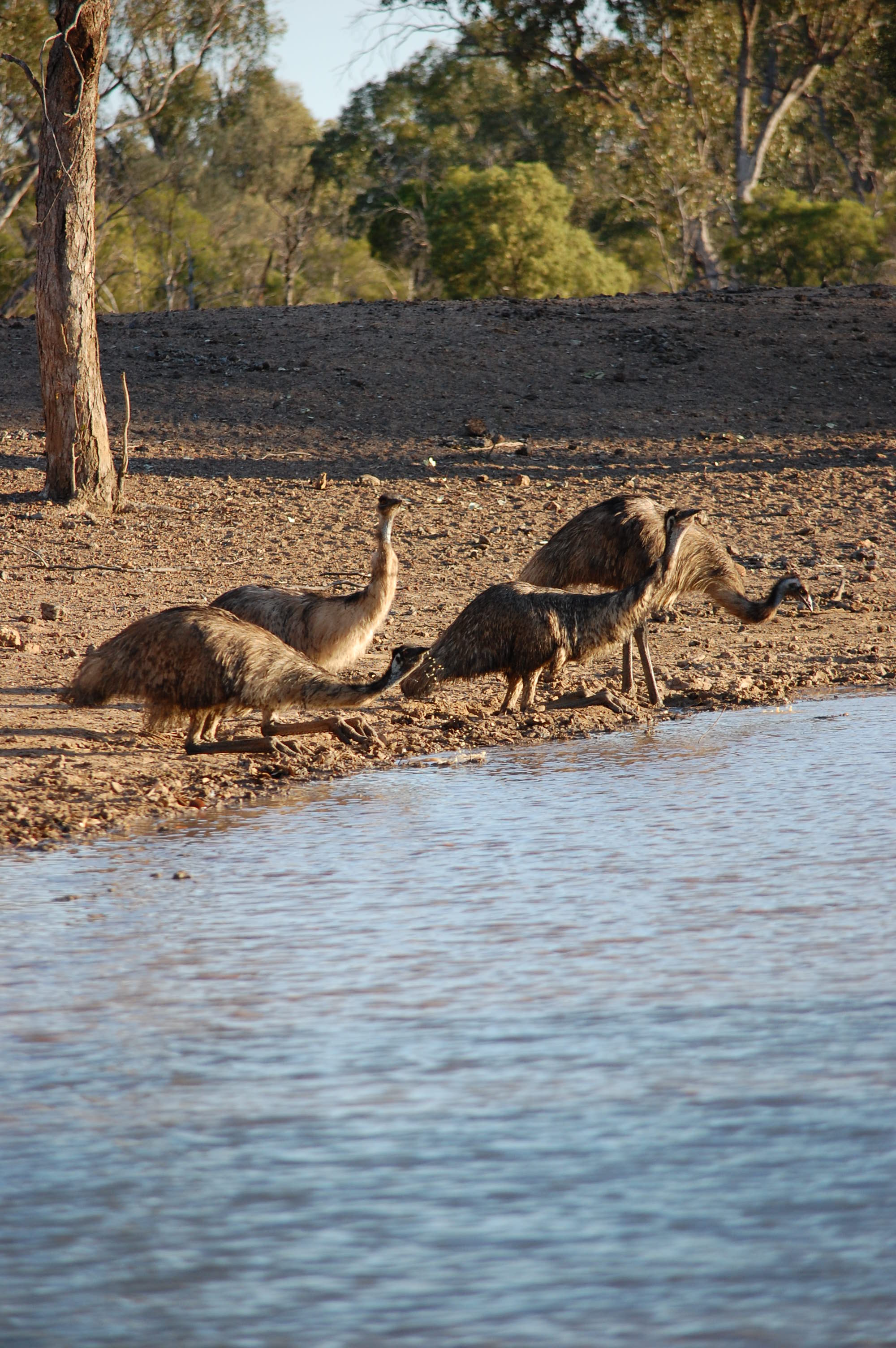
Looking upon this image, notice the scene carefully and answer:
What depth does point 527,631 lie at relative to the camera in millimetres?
Result: 8500

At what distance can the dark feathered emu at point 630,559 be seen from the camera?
30.9ft

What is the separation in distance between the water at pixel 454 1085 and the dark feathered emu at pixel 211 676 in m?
0.98

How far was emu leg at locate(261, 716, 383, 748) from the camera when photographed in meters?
7.77

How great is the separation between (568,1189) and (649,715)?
5.73 m

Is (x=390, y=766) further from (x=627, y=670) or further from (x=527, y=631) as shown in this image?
(x=627, y=670)

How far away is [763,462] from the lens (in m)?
15.0

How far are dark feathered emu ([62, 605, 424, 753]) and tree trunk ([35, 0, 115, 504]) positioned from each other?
5987mm

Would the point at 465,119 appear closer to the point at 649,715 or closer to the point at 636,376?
the point at 636,376

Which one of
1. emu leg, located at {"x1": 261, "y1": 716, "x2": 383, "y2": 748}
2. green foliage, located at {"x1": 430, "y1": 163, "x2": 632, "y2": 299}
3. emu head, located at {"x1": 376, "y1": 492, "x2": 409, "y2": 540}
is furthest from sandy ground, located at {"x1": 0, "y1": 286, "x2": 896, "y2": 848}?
green foliage, located at {"x1": 430, "y1": 163, "x2": 632, "y2": 299}

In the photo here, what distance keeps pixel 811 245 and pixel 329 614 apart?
25.0 meters

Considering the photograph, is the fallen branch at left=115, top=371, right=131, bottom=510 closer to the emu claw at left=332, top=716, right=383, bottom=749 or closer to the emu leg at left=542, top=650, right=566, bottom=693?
the emu leg at left=542, top=650, right=566, bottom=693

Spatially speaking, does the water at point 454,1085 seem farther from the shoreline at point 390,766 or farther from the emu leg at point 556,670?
the emu leg at point 556,670

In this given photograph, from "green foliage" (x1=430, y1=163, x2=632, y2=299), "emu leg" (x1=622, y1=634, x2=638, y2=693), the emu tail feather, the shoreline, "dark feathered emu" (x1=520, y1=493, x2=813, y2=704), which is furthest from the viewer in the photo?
"green foliage" (x1=430, y1=163, x2=632, y2=299)

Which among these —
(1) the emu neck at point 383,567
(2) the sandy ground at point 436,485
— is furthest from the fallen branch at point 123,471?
(1) the emu neck at point 383,567
